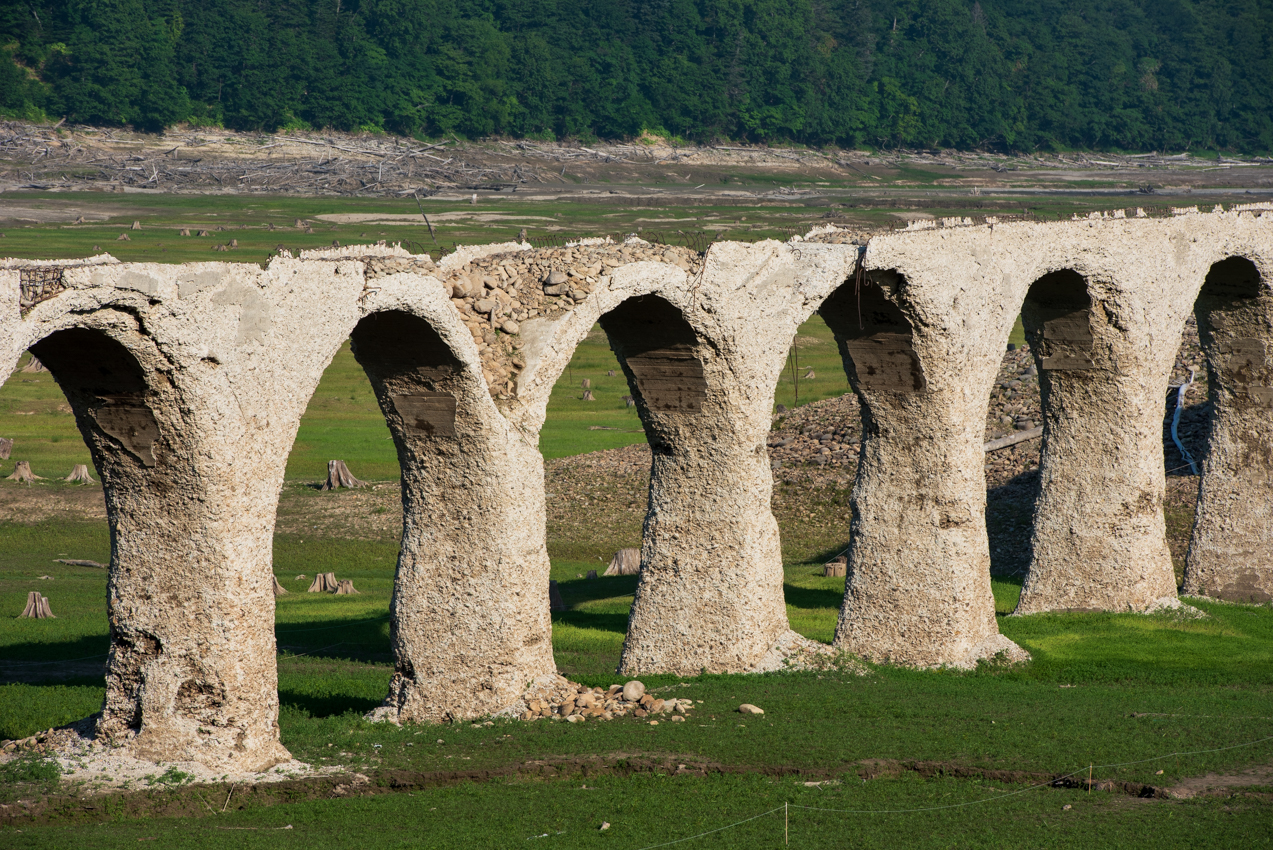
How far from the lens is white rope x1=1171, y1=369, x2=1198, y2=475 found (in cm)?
2925

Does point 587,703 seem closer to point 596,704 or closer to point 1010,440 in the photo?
point 596,704

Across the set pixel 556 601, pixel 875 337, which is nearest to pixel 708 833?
pixel 875 337

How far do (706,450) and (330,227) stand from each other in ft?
145

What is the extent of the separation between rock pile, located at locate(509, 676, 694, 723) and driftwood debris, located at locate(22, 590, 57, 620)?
10.1 metres

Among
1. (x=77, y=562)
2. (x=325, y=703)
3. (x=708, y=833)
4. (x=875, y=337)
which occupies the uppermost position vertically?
(x=875, y=337)

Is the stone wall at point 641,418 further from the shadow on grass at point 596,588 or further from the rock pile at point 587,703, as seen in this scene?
the shadow on grass at point 596,588

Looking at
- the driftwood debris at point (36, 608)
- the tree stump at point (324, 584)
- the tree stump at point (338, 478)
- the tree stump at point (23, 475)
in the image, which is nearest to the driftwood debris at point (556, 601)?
the tree stump at point (324, 584)

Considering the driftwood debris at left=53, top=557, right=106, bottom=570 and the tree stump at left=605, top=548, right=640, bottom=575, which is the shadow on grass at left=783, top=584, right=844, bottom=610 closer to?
the tree stump at left=605, top=548, right=640, bottom=575

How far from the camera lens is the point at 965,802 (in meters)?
12.8

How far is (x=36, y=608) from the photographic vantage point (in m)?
21.7

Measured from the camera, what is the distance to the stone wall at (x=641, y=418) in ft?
41.1

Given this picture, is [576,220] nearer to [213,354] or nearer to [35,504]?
[35,504]

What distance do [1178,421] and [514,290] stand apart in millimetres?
20287

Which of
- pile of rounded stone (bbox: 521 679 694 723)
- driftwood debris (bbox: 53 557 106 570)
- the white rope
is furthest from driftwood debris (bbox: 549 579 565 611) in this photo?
the white rope
